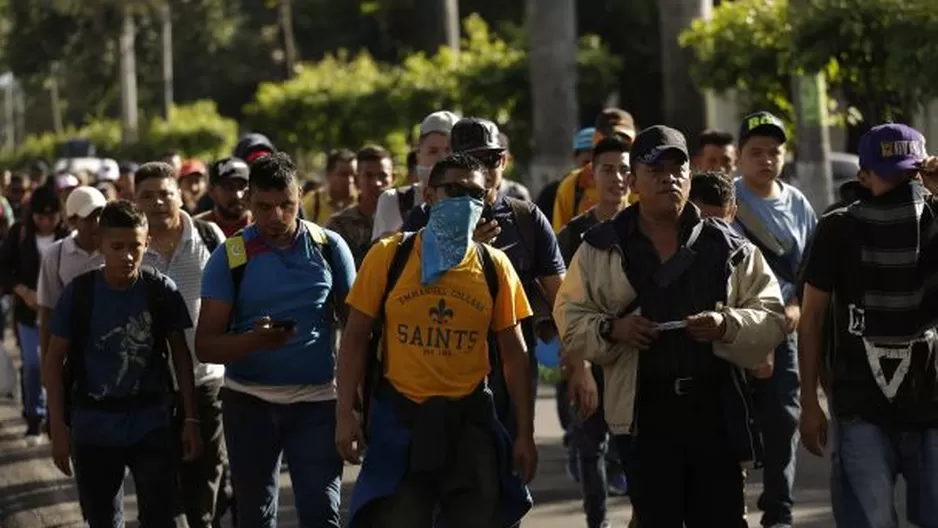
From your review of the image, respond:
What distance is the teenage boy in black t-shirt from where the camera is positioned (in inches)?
286

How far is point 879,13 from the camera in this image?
1340cm

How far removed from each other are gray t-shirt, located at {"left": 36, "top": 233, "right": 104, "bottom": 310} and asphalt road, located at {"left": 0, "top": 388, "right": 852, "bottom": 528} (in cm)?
145

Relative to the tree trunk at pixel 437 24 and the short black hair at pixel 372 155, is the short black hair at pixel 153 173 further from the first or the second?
the tree trunk at pixel 437 24

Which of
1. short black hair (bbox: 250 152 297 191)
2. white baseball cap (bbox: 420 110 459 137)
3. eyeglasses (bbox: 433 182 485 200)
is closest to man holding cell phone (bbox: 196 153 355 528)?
short black hair (bbox: 250 152 297 191)

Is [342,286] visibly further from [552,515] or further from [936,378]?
[552,515]

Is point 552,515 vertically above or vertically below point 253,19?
below

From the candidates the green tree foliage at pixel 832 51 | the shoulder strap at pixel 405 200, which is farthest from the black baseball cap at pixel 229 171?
the green tree foliage at pixel 832 51

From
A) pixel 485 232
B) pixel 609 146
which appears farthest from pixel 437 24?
pixel 485 232

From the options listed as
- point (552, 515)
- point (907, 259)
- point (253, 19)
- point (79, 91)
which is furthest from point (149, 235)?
point (79, 91)

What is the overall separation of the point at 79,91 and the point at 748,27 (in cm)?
6299

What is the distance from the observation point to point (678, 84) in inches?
777

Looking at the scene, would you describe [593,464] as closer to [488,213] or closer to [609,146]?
[609,146]

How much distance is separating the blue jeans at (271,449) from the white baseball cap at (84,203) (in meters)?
2.65

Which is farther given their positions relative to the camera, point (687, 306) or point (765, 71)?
point (765, 71)
